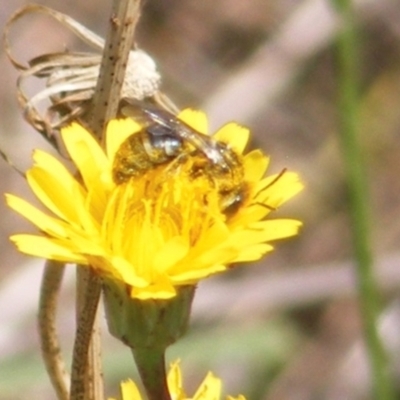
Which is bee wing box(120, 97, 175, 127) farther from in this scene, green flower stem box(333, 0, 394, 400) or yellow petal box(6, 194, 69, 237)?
green flower stem box(333, 0, 394, 400)

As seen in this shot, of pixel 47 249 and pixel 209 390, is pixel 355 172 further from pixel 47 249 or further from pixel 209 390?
pixel 47 249

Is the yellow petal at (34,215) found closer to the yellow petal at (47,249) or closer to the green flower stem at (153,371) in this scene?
the yellow petal at (47,249)

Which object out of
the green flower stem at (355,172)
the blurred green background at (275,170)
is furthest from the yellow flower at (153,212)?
the blurred green background at (275,170)

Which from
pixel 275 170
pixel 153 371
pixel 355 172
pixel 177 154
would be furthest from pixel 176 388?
pixel 275 170

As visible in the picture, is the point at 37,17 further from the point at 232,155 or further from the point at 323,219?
the point at 232,155

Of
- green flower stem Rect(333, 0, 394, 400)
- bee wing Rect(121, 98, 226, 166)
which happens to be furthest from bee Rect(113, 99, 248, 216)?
green flower stem Rect(333, 0, 394, 400)
